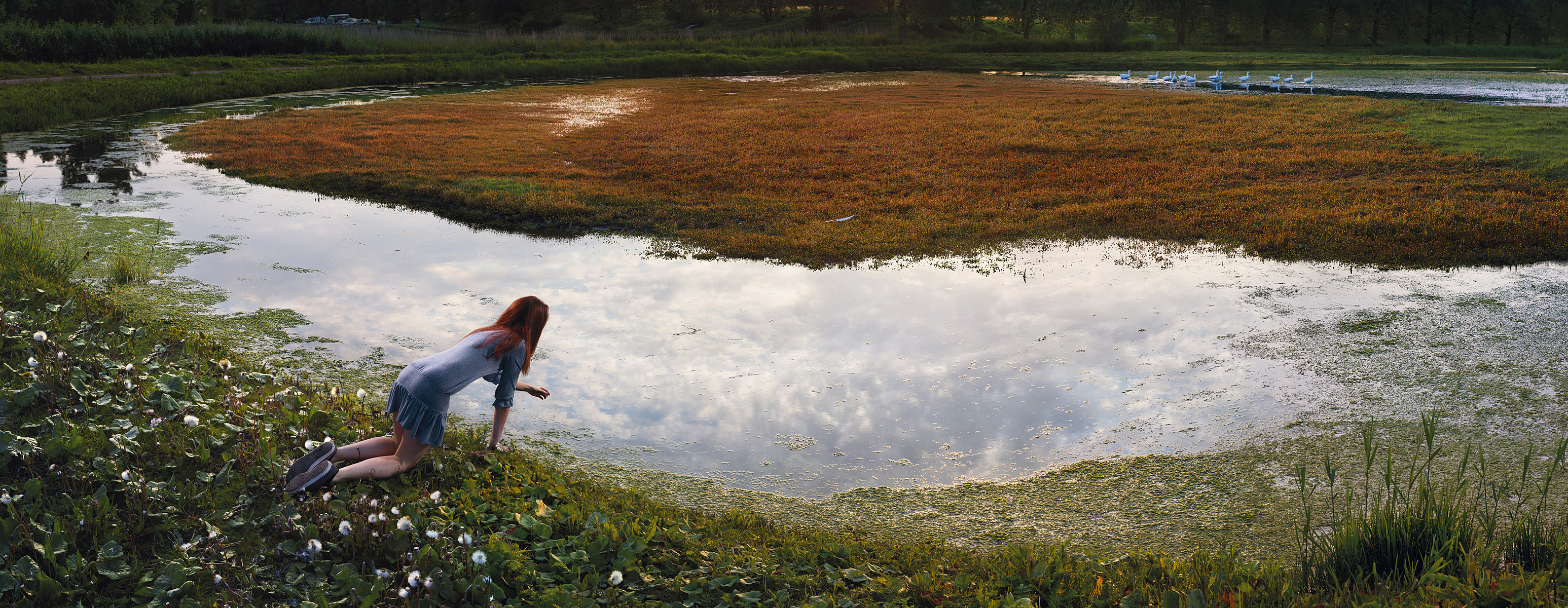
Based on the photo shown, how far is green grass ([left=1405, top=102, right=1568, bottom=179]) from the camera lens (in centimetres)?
1583

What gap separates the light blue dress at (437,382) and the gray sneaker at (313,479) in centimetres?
49

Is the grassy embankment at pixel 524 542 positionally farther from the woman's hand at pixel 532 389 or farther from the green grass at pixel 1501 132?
the green grass at pixel 1501 132

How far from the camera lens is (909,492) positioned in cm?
594

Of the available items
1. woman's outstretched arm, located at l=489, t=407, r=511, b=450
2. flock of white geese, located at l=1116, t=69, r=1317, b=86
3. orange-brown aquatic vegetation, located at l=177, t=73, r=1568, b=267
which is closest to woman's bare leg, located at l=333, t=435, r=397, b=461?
woman's outstretched arm, located at l=489, t=407, r=511, b=450

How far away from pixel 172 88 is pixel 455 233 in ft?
86.9

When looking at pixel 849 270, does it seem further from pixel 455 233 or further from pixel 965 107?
pixel 965 107

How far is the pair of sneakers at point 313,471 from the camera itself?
516 cm

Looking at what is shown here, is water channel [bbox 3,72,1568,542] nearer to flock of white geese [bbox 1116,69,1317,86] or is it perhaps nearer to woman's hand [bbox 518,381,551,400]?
woman's hand [bbox 518,381,551,400]

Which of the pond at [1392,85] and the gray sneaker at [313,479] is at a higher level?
the pond at [1392,85]

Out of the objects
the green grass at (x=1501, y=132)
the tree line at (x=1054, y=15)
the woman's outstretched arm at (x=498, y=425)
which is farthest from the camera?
the tree line at (x=1054, y=15)

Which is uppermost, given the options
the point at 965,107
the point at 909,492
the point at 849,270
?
the point at 965,107

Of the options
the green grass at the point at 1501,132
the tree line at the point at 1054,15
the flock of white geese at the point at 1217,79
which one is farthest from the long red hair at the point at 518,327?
the tree line at the point at 1054,15

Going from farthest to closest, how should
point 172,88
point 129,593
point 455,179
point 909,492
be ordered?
point 172,88
point 455,179
point 909,492
point 129,593

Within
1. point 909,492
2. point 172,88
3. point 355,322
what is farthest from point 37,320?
point 172,88
